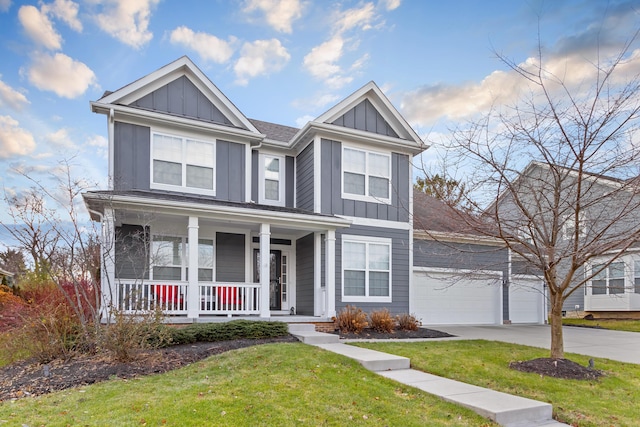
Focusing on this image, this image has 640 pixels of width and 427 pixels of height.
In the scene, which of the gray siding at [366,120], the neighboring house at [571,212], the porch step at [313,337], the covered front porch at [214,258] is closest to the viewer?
the neighboring house at [571,212]

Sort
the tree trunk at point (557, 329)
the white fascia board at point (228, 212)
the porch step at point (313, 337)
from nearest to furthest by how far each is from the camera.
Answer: the tree trunk at point (557, 329) < the porch step at point (313, 337) < the white fascia board at point (228, 212)

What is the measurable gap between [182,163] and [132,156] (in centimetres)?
128

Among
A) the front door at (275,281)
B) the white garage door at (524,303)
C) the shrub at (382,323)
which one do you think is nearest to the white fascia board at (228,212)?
the front door at (275,281)

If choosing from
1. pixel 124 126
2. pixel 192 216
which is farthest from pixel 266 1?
pixel 192 216

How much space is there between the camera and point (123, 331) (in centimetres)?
730

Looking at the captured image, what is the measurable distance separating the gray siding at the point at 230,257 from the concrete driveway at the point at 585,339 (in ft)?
20.8

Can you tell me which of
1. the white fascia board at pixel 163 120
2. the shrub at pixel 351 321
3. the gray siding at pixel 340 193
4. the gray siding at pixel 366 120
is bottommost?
the shrub at pixel 351 321

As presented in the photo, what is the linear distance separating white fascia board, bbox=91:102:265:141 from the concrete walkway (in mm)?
6996

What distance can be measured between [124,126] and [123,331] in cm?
652

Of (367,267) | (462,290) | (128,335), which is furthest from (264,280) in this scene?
(462,290)

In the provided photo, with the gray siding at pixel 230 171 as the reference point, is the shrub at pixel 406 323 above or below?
below

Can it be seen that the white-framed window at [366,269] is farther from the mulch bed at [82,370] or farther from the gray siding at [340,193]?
the mulch bed at [82,370]

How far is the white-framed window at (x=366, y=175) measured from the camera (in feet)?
45.3

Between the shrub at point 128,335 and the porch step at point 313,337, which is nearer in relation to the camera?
the shrub at point 128,335
